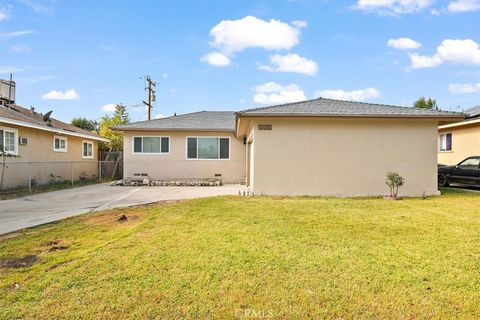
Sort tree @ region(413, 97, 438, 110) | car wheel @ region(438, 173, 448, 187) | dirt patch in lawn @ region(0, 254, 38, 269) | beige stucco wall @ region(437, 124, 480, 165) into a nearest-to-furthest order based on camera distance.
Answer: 1. dirt patch in lawn @ region(0, 254, 38, 269)
2. car wheel @ region(438, 173, 448, 187)
3. beige stucco wall @ region(437, 124, 480, 165)
4. tree @ region(413, 97, 438, 110)

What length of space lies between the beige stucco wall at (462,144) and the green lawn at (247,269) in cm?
Result: 1090

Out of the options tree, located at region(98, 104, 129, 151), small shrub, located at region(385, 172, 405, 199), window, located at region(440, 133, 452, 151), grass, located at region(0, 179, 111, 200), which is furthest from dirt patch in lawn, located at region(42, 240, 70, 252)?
tree, located at region(98, 104, 129, 151)

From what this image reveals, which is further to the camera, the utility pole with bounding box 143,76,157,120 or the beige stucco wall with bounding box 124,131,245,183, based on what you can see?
the utility pole with bounding box 143,76,157,120

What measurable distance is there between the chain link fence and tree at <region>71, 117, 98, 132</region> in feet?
53.2

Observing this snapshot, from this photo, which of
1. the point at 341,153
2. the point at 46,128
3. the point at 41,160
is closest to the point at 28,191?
the point at 41,160

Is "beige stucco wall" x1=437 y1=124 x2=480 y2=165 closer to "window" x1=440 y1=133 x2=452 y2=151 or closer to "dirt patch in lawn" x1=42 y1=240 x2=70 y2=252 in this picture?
"window" x1=440 y1=133 x2=452 y2=151

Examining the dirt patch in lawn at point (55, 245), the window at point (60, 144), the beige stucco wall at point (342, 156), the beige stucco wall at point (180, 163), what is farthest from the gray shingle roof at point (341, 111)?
the window at point (60, 144)

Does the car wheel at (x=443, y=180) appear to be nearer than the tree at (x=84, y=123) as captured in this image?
Yes

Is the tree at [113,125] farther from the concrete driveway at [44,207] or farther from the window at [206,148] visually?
the concrete driveway at [44,207]

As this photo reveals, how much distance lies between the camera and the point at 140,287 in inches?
138

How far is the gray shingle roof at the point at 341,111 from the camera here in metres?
10.7

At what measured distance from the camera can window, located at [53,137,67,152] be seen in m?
17.7

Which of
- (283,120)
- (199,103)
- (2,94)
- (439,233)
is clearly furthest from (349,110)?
(199,103)

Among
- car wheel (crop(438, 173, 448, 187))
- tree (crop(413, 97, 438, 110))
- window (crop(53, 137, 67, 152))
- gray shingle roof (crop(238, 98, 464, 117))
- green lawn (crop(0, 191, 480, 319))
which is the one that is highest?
tree (crop(413, 97, 438, 110))
